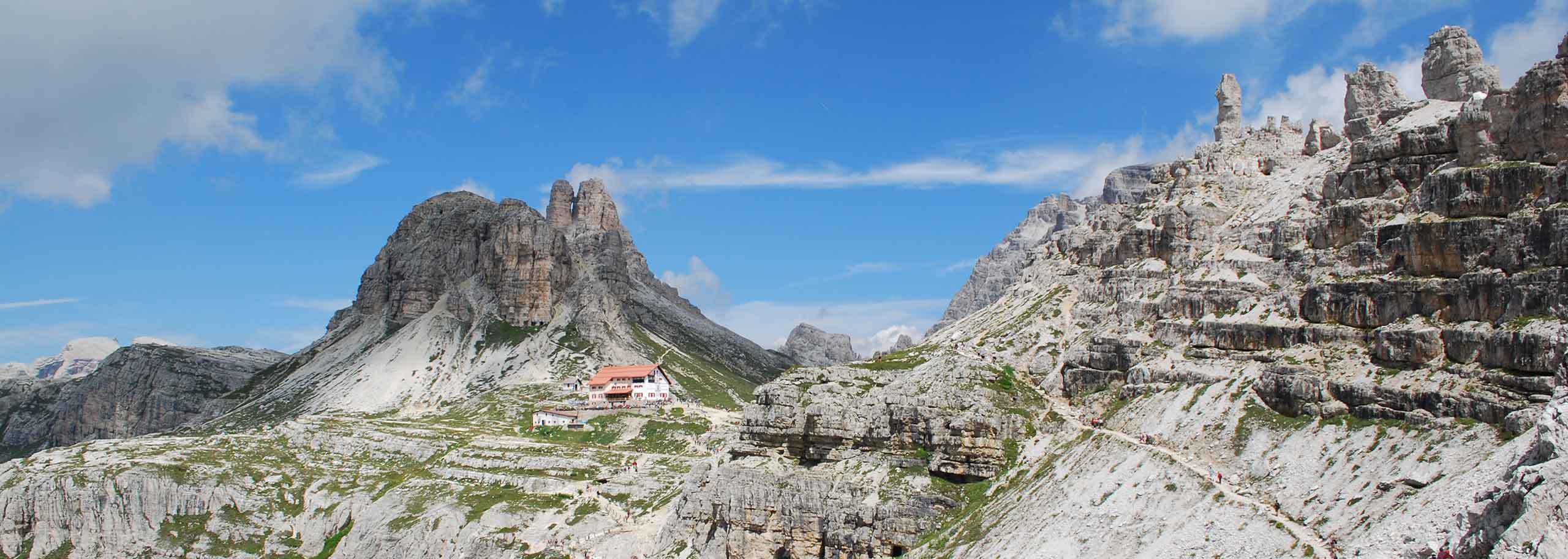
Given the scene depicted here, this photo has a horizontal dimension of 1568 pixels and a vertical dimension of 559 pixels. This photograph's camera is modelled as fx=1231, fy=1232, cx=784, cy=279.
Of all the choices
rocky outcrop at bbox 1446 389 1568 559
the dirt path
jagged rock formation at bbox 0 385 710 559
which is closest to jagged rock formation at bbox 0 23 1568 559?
rocky outcrop at bbox 1446 389 1568 559

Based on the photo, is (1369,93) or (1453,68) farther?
(1369,93)

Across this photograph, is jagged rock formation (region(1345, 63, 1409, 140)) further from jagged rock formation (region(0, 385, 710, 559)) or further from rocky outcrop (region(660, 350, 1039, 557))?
jagged rock formation (region(0, 385, 710, 559))

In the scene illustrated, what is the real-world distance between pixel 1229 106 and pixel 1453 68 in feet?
86.1

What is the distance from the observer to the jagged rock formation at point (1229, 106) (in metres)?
120

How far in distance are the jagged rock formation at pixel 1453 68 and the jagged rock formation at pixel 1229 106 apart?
72.4 feet

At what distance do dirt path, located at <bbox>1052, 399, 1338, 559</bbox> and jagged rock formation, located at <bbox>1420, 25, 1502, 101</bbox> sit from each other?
4322cm

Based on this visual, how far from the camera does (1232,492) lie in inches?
2240

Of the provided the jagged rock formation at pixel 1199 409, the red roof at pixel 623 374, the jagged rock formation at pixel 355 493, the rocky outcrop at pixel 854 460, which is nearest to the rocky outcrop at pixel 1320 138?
the jagged rock formation at pixel 1199 409

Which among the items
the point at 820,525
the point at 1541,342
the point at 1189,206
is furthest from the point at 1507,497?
the point at 1189,206

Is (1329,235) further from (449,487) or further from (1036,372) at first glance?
(449,487)

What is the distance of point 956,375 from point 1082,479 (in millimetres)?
20402

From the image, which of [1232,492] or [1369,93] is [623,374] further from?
[1232,492]

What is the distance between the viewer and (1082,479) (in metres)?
66.6

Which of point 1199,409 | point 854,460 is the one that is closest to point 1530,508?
point 1199,409
